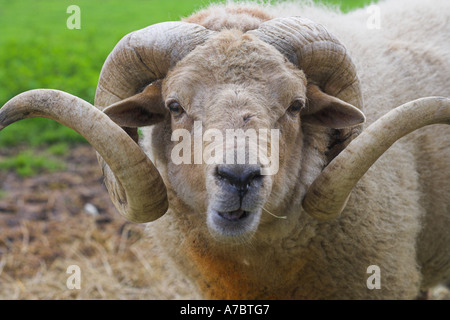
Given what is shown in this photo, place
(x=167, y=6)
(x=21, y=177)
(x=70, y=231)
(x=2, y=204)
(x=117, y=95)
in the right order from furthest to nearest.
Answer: (x=167, y=6), (x=21, y=177), (x=2, y=204), (x=70, y=231), (x=117, y=95)

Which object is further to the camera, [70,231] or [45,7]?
[45,7]

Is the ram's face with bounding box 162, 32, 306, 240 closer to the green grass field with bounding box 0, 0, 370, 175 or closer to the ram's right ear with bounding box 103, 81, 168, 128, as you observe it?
the ram's right ear with bounding box 103, 81, 168, 128

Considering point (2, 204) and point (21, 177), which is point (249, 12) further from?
point (21, 177)

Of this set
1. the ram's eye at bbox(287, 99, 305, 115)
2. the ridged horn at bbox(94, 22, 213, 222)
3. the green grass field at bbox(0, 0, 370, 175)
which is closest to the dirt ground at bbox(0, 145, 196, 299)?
the green grass field at bbox(0, 0, 370, 175)

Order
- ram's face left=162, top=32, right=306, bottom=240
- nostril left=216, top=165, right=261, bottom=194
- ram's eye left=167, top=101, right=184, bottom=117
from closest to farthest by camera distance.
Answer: nostril left=216, top=165, right=261, bottom=194 < ram's face left=162, top=32, right=306, bottom=240 < ram's eye left=167, top=101, right=184, bottom=117

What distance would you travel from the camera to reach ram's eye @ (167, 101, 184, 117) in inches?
157

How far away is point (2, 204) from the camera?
814cm

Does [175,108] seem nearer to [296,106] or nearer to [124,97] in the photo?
[124,97]

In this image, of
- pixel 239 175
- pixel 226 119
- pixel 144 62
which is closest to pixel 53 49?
pixel 144 62

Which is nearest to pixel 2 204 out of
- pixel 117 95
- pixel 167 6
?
pixel 117 95

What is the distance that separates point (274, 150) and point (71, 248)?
14.4 ft

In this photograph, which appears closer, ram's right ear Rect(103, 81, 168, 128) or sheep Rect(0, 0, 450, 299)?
sheep Rect(0, 0, 450, 299)

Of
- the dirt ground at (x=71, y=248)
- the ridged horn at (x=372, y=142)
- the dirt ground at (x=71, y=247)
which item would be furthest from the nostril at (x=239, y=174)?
the dirt ground at (x=71, y=247)

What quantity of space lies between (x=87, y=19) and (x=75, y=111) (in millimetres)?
17966
